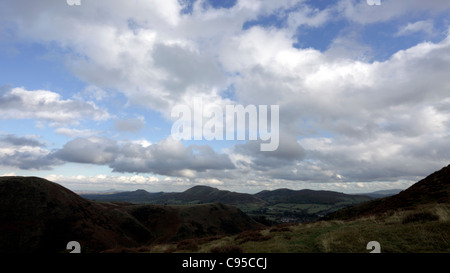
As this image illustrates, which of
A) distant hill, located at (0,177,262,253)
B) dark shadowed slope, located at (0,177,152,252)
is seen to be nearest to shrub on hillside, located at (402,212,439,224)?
distant hill, located at (0,177,262,253)

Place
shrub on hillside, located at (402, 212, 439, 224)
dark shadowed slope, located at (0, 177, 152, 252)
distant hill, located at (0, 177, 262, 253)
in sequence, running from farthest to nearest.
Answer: distant hill, located at (0, 177, 262, 253) → dark shadowed slope, located at (0, 177, 152, 252) → shrub on hillside, located at (402, 212, 439, 224)

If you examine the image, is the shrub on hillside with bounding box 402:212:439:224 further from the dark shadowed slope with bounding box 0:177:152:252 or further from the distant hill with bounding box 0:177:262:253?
the dark shadowed slope with bounding box 0:177:152:252

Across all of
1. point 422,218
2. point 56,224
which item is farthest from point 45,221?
point 422,218

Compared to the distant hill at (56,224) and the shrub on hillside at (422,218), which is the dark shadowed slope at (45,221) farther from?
the shrub on hillside at (422,218)

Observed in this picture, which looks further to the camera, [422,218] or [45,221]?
[45,221]

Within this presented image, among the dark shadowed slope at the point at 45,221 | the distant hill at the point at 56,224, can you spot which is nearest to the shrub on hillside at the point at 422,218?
the distant hill at the point at 56,224

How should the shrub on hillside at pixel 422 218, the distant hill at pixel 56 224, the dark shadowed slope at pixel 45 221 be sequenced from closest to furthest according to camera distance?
the shrub on hillside at pixel 422 218 < the dark shadowed slope at pixel 45 221 < the distant hill at pixel 56 224

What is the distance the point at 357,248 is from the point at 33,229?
70.1m

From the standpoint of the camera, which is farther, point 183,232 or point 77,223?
point 183,232

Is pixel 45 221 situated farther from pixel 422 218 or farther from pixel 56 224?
pixel 422 218

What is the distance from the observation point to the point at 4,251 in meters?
46.1
